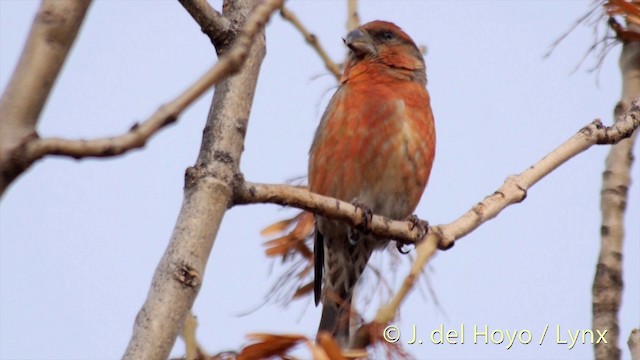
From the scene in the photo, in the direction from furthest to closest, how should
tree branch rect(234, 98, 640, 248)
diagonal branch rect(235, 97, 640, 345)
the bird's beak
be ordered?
1. the bird's beak
2. tree branch rect(234, 98, 640, 248)
3. diagonal branch rect(235, 97, 640, 345)

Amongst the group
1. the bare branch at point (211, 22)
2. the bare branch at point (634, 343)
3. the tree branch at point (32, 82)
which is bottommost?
the tree branch at point (32, 82)

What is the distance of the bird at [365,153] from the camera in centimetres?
472

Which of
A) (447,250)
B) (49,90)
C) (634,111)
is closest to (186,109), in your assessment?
(49,90)

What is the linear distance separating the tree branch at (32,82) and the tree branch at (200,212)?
10.2 inches

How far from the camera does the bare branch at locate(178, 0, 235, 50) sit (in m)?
2.57

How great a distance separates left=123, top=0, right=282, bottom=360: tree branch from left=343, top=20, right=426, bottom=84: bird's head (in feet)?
8.86

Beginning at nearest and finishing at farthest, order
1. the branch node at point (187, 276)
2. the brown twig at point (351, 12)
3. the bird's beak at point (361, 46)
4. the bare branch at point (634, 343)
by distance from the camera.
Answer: the branch node at point (187, 276)
the bare branch at point (634, 343)
the brown twig at point (351, 12)
the bird's beak at point (361, 46)

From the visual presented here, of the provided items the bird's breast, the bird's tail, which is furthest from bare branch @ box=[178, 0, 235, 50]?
the bird's tail

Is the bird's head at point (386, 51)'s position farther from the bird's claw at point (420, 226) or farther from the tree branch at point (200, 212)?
the tree branch at point (200, 212)

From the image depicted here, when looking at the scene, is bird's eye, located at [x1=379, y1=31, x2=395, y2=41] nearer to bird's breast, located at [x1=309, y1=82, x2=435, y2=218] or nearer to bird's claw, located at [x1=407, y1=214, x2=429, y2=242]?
bird's breast, located at [x1=309, y1=82, x2=435, y2=218]

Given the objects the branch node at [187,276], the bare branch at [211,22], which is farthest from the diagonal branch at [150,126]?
the bare branch at [211,22]

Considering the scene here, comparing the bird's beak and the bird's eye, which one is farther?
the bird's eye

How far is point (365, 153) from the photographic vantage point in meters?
4.72

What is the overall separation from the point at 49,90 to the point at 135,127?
0.21m
